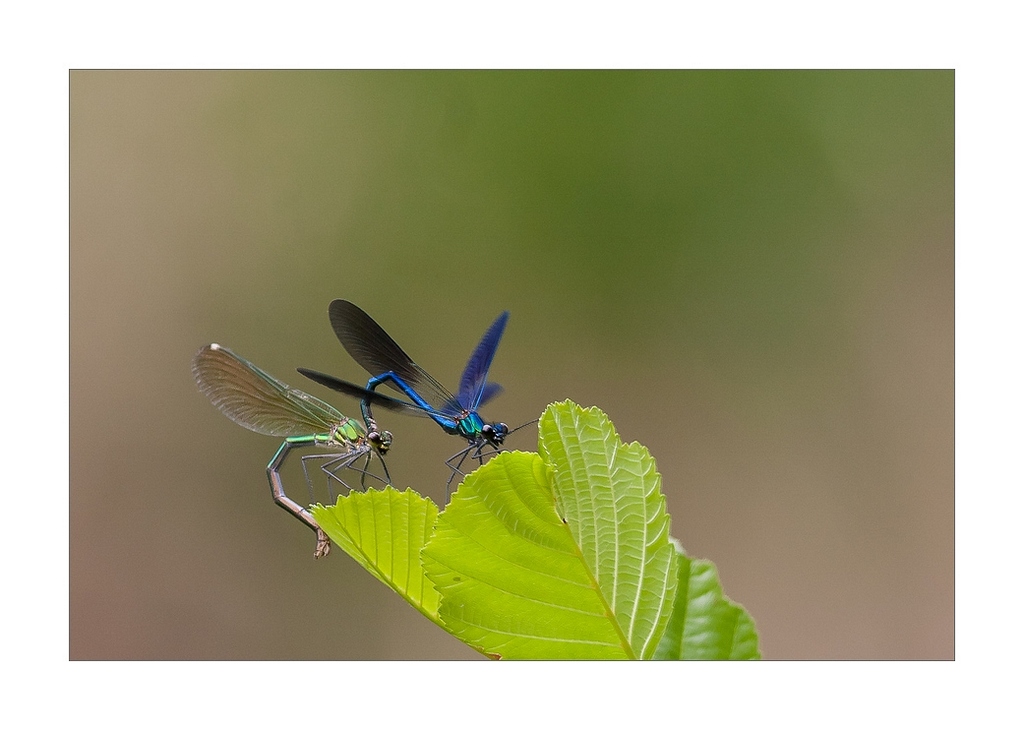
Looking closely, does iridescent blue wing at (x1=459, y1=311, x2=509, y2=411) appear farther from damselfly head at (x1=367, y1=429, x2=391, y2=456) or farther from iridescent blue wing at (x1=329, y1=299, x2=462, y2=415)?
damselfly head at (x1=367, y1=429, x2=391, y2=456)

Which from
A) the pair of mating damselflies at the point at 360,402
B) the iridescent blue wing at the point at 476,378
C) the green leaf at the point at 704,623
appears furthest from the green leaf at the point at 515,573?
the iridescent blue wing at the point at 476,378

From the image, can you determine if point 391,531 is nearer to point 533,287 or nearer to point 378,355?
point 378,355

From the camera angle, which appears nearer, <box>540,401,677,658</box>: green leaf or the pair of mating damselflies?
<box>540,401,677,658</box>: green leaf

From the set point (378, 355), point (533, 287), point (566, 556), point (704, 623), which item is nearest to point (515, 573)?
point (566, 556)

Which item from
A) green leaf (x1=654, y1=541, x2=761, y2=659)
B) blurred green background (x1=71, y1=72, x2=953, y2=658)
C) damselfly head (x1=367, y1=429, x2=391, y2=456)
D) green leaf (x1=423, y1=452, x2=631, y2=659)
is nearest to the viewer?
green leaf (x1=423, y1=452, x2=631, y2=659)

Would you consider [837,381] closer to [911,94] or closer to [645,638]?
[911,94]

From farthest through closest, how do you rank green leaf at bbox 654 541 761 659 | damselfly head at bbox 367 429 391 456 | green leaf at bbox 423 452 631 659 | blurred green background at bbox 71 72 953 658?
blurred green background at bbox 71 72 953 658 < damselfly head at bbox 367 429 391 456 < green leaf at bbox 654 541 761 659 < green leaf at bbox 423 452 631 659

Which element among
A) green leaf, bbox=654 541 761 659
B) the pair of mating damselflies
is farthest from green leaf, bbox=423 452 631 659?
the pair of mating damselflies
